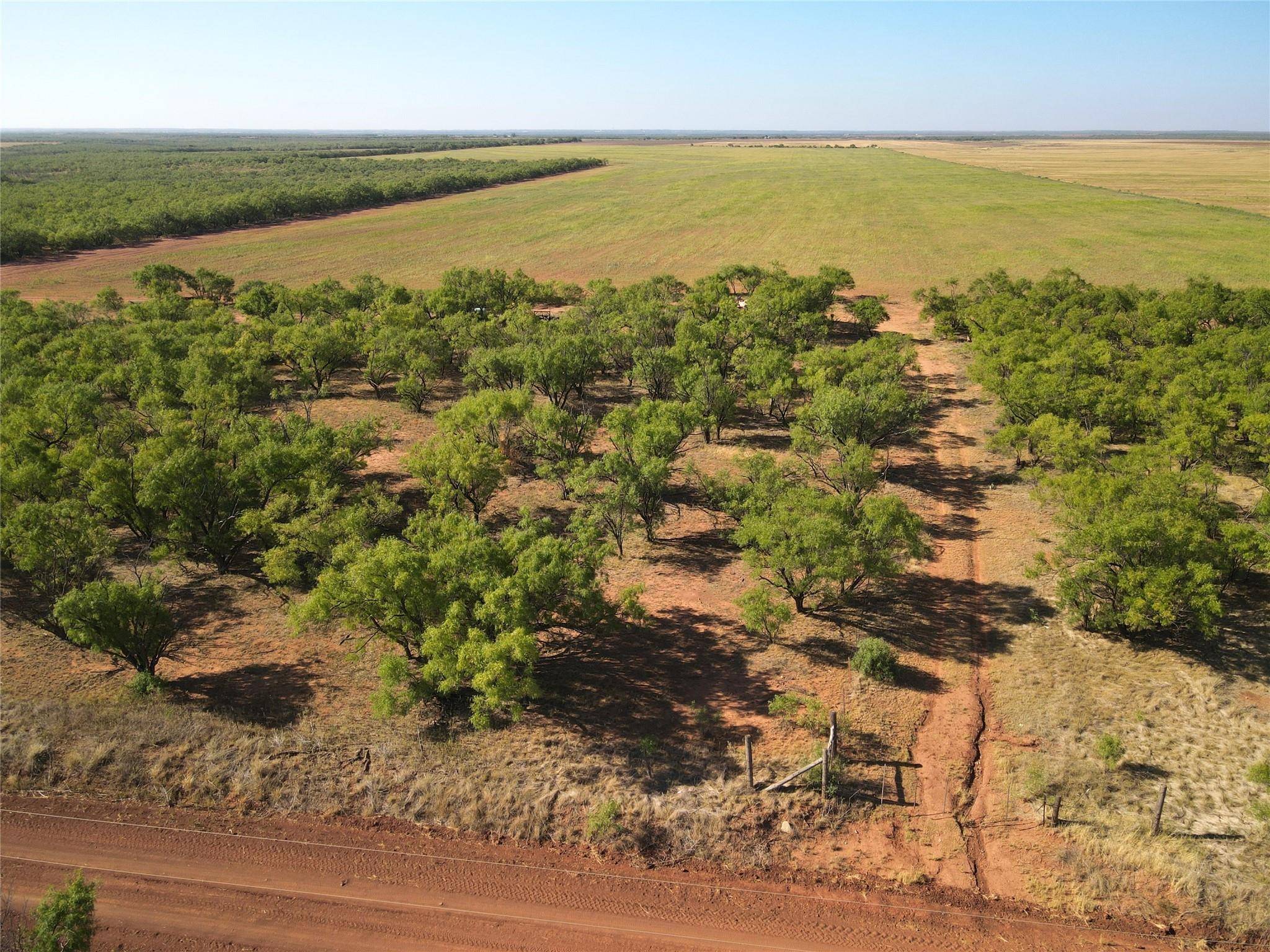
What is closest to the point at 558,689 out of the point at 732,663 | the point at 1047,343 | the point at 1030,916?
the point at 732,663

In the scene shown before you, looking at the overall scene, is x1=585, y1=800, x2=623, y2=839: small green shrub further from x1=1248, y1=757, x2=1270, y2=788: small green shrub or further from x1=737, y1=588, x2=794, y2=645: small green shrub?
x1=1248, y1=757, x2=1270, y2=788: small green shrub

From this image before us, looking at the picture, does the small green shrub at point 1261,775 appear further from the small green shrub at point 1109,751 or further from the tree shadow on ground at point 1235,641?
the tree shadow on ground at point 1235,641

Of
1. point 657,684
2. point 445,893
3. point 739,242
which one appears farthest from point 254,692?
point 739,242

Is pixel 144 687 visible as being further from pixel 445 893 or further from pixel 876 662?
pixel 876 662

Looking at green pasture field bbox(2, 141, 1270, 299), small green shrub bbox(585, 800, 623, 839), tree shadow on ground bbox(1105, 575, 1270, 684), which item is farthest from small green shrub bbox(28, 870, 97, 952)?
green pasture field bbox(2, 141, 1270, 299)

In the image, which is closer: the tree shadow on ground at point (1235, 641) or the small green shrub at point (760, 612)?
the tree shadow on ground at point (1235, 641)

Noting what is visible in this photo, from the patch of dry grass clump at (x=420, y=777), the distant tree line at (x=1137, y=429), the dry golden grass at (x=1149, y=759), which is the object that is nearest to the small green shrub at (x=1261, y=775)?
the dry golden grass at (x=1149, y=759)
